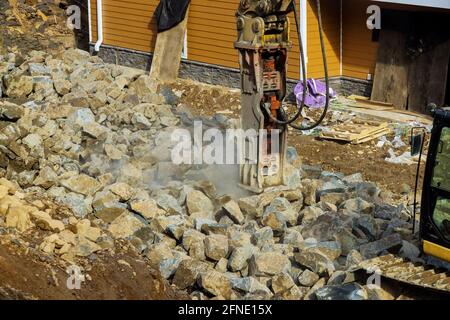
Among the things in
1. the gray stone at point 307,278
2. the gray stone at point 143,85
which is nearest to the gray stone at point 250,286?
the gray stone at point 307,278

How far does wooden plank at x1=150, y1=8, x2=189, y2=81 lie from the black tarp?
6.2 inches

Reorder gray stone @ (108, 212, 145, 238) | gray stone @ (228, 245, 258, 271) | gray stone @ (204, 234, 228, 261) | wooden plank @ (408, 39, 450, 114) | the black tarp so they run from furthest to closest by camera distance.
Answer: the black tarp
wooden plank @ (408, 39, 450, 114)
gray stone @ (108, 212, 145, 238)
gray stone @ (204, 234, 228, 261)
gray stone @ (228, 245, 258, 271)

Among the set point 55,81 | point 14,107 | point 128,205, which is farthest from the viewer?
point 55,81

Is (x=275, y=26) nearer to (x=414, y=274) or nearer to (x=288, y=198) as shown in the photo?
(x=288, y=198)

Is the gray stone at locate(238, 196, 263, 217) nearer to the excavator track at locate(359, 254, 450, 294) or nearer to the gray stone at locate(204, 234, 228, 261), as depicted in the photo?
the gray stone at locate(204, 234, 228, 261)

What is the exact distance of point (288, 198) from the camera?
44.3 ft

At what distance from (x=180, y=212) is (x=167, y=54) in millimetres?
10045

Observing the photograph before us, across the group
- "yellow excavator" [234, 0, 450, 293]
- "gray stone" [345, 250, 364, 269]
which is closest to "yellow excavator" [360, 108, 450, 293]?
"gray stone" [345, 250, 364, 269]

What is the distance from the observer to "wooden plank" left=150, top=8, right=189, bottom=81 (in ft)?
73.8

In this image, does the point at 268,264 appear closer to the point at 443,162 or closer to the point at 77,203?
the point at 443,162

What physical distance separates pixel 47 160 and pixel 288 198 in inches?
171

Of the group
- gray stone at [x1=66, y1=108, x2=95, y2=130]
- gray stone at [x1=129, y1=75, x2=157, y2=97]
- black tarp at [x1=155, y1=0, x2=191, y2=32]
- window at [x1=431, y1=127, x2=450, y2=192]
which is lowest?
gray stone at [x1=129, y1=75, x2=157, y2=97]

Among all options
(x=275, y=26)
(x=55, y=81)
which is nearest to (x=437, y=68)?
(x=275, y=26)

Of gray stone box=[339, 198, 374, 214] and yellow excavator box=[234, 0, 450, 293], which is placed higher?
yellow excavator box=[234, 0, 450, 293]
